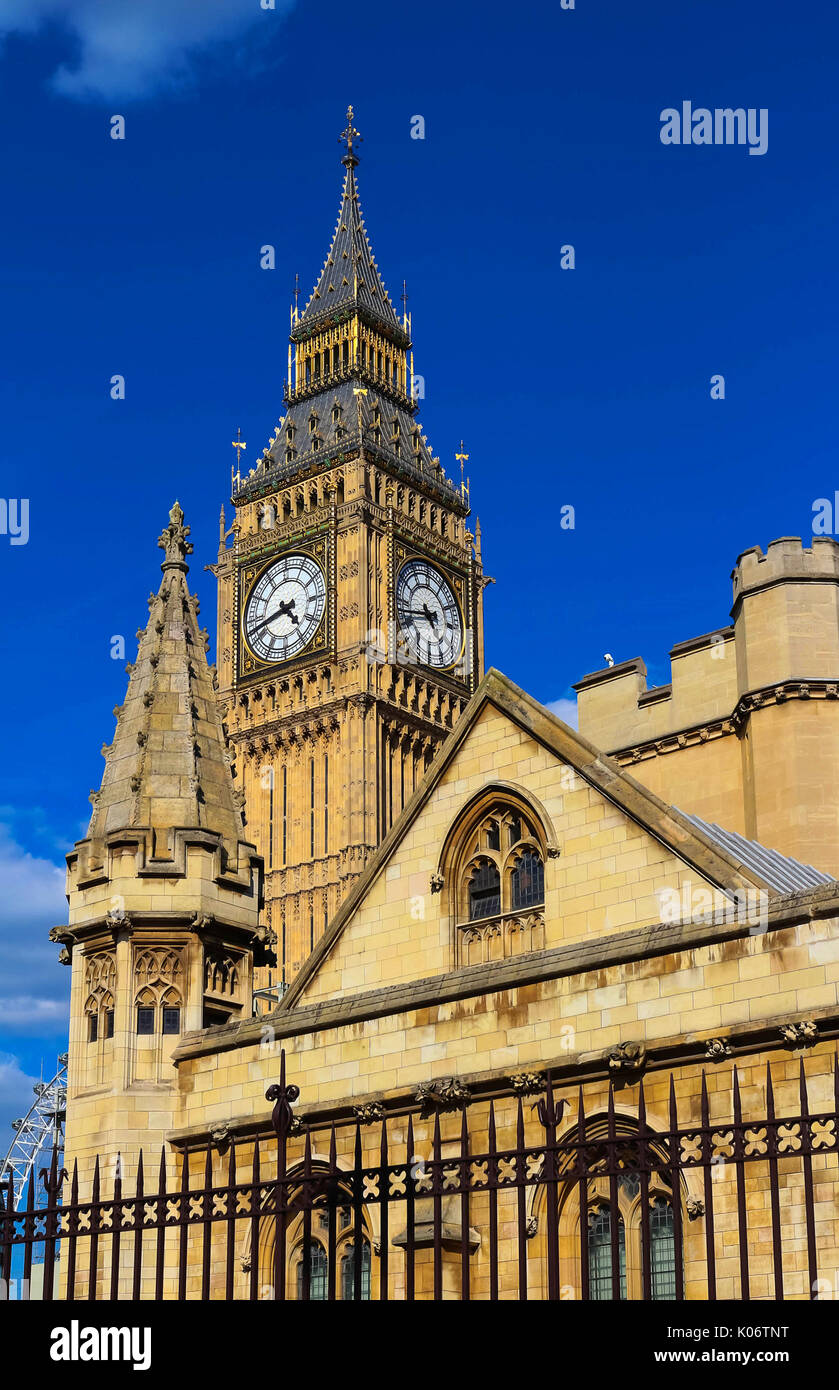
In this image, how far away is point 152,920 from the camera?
20969 mm

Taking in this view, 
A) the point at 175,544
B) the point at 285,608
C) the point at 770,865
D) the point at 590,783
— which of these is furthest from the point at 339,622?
the point at 590,783

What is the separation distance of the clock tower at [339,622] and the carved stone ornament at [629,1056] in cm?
6361

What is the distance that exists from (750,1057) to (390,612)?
70.3 metres

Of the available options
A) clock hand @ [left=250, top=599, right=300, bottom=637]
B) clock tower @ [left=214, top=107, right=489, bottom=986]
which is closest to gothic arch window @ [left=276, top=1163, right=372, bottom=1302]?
clock tower @ [left=214, top=107, right=489, bottom=986]

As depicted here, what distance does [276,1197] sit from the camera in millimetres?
12102

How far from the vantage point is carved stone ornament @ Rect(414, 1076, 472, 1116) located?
1816 cm

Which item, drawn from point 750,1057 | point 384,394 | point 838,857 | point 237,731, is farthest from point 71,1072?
point 384,394

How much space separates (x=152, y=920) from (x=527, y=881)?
440 centimetres

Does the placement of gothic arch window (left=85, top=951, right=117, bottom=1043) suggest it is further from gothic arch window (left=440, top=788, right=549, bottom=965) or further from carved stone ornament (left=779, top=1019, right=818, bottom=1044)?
carved stone ornament (left=779, top=1019, right=818, bottom=1044)

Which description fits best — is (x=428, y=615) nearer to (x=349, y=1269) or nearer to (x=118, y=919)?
(x=118, y=919)

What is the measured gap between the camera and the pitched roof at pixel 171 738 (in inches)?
854

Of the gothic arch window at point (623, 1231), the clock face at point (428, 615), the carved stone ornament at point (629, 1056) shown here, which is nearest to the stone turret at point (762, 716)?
the gothic arch window at point (623, 1231)

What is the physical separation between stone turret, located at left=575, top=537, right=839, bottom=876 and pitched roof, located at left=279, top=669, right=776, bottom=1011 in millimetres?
7703

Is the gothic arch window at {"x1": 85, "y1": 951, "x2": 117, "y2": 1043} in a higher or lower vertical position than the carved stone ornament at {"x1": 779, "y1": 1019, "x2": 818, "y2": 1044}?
higher
